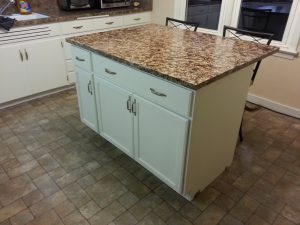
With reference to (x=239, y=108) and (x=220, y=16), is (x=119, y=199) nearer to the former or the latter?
(x=239, y=108)

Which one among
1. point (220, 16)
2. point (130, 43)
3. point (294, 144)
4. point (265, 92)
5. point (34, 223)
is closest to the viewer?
point (34, 223)

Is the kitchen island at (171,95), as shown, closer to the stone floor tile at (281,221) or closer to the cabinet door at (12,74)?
the stone floor tile at (281,221)

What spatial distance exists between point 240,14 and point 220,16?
243 mm

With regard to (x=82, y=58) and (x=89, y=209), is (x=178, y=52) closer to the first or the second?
(x=82, y=58)

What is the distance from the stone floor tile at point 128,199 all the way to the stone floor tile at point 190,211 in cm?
34

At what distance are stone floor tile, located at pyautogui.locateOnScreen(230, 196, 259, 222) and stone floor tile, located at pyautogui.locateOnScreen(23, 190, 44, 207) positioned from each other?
1352mm

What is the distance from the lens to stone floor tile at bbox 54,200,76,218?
5.56 feet

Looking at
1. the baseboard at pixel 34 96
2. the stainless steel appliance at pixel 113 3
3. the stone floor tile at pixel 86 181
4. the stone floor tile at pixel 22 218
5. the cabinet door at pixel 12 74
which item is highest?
the stainless steel appliance at pixel 113 3

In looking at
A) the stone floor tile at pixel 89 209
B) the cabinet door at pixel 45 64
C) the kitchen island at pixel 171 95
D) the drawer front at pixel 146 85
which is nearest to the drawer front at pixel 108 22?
the cabinet door at pixel 45 64

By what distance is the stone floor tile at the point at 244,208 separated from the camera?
A: 5.55ft

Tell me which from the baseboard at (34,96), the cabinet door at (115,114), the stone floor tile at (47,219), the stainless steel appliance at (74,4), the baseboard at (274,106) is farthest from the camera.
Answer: the stainless steel appliance at (74,4)

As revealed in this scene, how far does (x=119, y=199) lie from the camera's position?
1808 mm

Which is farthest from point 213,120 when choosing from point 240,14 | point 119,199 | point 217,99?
point 240,14

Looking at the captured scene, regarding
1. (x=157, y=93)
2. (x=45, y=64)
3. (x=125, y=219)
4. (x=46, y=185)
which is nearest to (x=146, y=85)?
(x=157, y=93)
